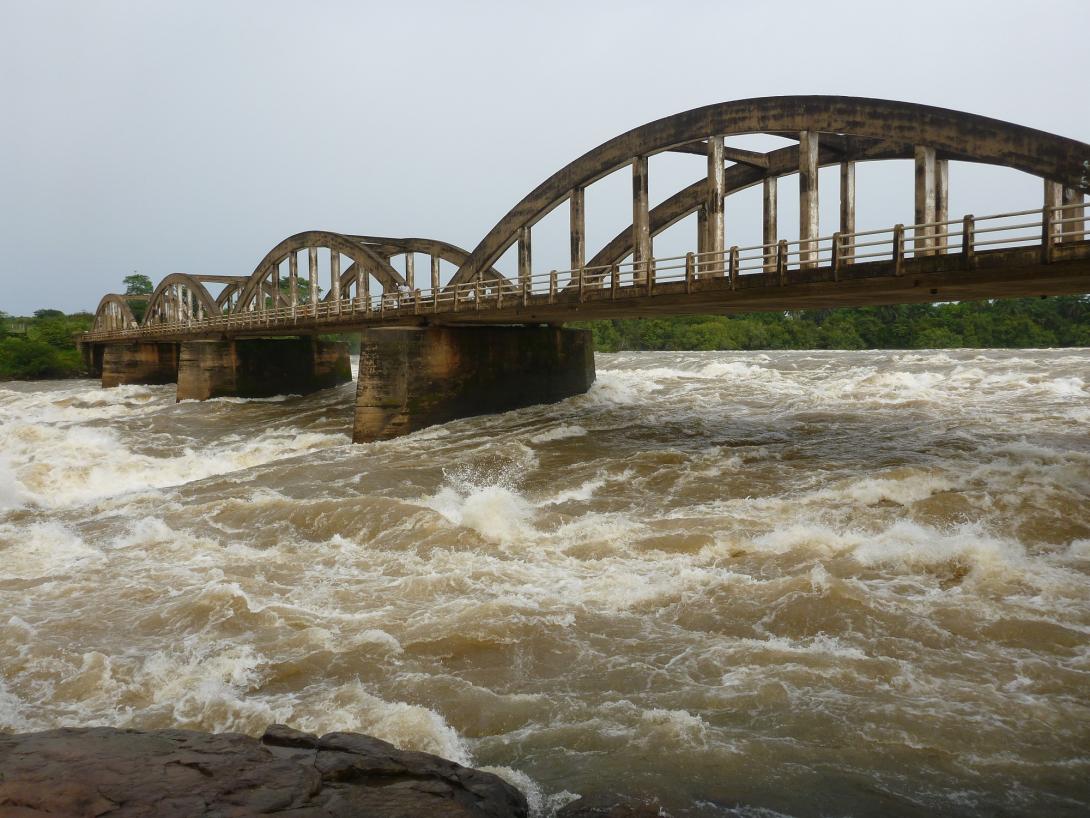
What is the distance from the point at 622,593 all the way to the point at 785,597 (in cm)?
191

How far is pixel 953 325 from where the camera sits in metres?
69.3

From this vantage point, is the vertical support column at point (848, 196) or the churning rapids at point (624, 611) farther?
the vertical support column at point (848, 196)

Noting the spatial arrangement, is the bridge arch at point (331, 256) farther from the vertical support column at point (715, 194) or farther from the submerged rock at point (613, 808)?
the submerged rock at point (613, 808)

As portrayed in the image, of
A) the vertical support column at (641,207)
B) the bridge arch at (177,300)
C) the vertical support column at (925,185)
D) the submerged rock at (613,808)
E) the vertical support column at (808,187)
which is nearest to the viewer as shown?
the submerged rock at (613,808)

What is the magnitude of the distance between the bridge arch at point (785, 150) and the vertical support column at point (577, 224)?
3 cm

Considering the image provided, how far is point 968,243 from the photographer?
14500mm

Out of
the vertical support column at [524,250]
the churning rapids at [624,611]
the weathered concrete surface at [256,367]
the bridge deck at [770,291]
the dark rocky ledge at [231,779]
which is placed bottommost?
the churning rapids at [624,611]

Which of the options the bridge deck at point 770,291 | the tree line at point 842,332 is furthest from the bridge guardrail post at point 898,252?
the tree line at point 842,332

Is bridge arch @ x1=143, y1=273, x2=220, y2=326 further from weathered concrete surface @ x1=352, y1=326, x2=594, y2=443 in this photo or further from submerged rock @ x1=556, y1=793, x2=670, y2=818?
submerged rock @ x1=556, y1=793, x2=670, y2=818

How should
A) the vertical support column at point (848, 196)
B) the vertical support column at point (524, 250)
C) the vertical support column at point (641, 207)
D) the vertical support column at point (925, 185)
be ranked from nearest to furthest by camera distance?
the vertical support column at point (925, 185) → the vertical support column at point (848, 196) → the vertical support column at point (641, 207) → the vertical support column at point (524, 250)

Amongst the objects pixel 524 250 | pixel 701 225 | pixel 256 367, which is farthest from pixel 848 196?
pixel 256 367

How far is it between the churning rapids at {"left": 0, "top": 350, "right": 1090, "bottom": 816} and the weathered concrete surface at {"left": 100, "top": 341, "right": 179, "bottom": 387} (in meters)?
40.8

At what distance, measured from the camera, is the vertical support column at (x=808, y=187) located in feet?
61.5

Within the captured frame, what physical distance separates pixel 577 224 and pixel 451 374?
6182 millimetres
